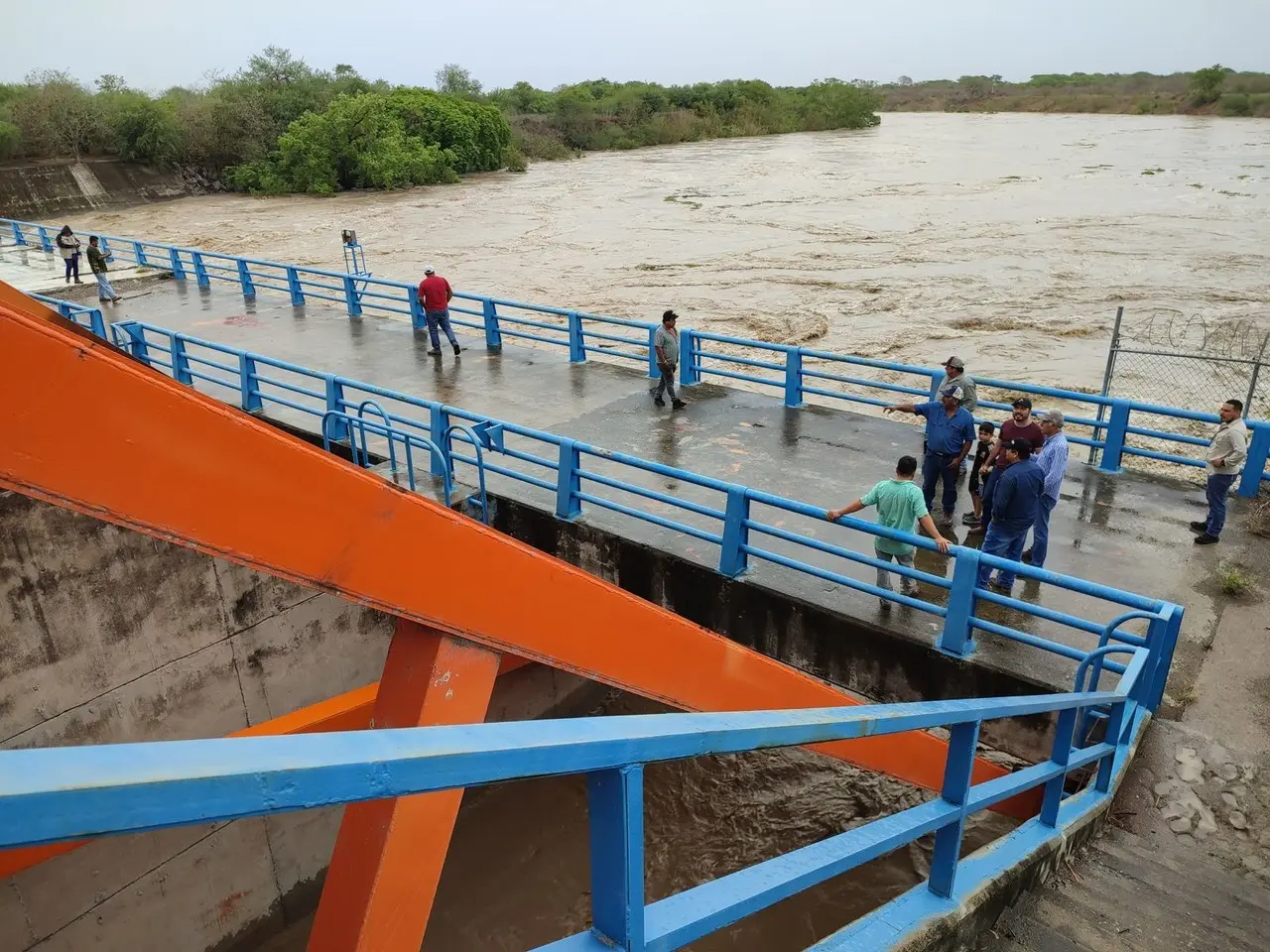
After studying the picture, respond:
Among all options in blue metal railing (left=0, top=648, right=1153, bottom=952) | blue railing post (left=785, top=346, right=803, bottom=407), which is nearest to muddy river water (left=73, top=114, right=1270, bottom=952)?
blue railing post (left=785, top=346, right=803, bottom=407)

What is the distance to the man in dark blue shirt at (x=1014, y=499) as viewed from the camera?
6.56m

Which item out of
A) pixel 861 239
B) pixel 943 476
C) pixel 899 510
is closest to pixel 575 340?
pixel 943 476

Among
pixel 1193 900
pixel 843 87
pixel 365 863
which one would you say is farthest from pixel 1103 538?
pixel 843 87

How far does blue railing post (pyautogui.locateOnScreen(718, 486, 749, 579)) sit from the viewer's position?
7.08 meters

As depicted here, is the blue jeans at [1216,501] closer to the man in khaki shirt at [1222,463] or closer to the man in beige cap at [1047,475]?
the man in khaki shirt at [1222,463]

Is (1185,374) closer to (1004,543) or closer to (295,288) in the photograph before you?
(1004,543)

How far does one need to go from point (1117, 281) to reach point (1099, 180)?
76.2 feet

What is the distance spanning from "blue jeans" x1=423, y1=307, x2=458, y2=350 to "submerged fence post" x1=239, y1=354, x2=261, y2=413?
3.18m

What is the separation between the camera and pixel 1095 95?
10700 cm

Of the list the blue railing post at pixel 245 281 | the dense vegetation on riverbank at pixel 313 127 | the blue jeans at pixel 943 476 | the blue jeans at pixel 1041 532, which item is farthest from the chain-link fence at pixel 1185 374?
the dense vegetation on riverbank at pixel 313 127

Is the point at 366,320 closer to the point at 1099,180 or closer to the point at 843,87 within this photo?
the point at 1099,180

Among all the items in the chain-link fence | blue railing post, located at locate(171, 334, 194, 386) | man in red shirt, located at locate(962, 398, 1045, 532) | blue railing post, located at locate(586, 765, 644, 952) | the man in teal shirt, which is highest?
blue railing post, located at locate(586, 765, 644, 952)

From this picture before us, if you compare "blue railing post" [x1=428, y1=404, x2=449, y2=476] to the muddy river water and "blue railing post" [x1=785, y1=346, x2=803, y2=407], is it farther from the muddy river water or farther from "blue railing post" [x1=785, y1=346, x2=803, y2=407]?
"blue railing post" [x1=785, y1=346, x2=803, y2=407]

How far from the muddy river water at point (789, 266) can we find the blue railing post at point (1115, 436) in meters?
3.85
